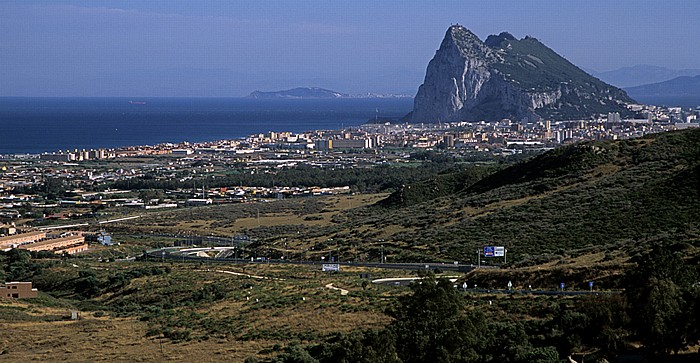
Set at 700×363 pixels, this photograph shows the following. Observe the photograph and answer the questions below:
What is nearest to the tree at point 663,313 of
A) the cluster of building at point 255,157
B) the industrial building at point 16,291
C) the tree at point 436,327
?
the tree at point 436,327

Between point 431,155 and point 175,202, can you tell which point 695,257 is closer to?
point 175,202

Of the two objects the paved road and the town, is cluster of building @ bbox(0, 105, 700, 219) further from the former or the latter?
the paved road

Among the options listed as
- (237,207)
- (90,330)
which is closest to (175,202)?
(237,207)

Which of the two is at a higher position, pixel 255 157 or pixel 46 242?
pixel 255 157

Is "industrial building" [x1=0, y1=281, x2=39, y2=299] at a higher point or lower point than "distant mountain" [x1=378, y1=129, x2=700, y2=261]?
lower

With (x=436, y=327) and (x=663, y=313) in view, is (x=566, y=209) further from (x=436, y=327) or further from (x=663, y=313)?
(x=436, y=327)

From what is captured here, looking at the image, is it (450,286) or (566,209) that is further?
(566,209)

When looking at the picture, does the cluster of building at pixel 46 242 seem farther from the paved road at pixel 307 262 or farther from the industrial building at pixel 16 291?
the industrial building at pixel 16 291

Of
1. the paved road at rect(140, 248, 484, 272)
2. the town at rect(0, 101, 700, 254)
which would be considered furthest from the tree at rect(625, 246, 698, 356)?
the town at rect(0, 101, 700, 254)

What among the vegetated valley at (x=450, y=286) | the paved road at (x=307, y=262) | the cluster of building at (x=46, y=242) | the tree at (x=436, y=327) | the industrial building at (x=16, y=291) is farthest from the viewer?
the cluster of building at (x=46, y=242)

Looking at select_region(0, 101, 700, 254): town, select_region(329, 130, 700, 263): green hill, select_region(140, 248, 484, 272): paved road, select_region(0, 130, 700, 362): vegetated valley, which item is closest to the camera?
select_region(0, 130, 700, 362): vegetated valley

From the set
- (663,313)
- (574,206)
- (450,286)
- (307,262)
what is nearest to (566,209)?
(574,206)
